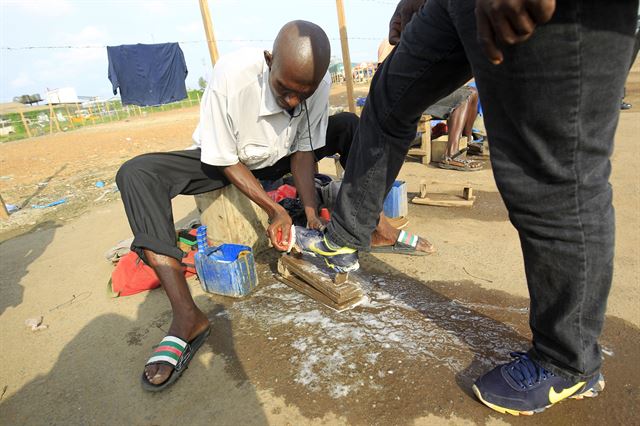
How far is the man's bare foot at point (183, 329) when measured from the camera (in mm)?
1652

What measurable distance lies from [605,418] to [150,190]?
2.17 meters

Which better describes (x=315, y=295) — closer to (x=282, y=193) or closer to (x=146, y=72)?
(x=282, y=193)

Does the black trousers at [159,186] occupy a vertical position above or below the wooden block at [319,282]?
above

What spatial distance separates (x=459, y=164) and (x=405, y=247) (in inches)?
93.9

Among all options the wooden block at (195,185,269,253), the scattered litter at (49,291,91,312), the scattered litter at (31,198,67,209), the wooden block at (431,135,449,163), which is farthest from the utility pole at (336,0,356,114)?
the scattered litter at (31,198,67,209)

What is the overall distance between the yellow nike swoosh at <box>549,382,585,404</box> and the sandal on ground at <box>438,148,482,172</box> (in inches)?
138

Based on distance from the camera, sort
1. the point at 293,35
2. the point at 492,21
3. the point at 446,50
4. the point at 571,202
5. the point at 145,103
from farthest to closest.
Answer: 1. the point at 145,103
2. the point at 293,35
3. the point at 446,50
4. the point at 571,202
5. the point at 492,21

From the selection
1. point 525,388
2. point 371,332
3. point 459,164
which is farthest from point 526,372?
point 459,164

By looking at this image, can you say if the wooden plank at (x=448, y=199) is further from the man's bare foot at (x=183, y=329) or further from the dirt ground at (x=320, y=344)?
the man's bare foot at (x=183, y=329)

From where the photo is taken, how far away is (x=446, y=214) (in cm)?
322

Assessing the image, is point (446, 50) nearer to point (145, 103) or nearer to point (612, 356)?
point (612, 356)

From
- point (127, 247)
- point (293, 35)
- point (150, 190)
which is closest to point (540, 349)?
point (293, 35)

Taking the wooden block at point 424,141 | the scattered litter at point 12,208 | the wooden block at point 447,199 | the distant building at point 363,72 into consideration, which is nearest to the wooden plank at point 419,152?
the wooden block at point 424,141

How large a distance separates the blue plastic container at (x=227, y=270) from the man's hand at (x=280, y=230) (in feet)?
0.72
